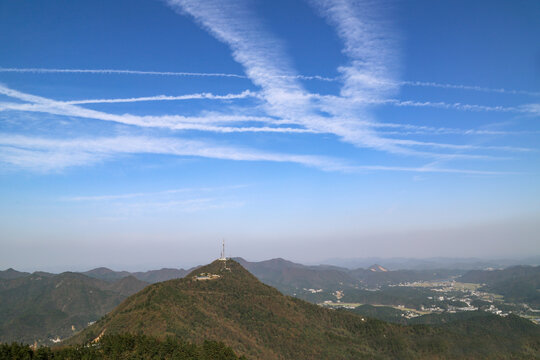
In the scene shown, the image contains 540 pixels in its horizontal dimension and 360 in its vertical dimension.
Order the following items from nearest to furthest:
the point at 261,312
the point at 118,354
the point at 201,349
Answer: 1. the point at 118,354
2. the point at 201,349
3. the point at 261,312

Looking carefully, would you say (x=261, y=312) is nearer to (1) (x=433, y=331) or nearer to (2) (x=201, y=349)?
(2) (x=201, y=349)

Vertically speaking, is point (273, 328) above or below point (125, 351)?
below

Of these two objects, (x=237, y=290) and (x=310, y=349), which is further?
(x=237, y=290)

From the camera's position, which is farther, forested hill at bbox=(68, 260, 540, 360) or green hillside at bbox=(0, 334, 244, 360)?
forested hill at bbox=(68, 260, 540, 360)

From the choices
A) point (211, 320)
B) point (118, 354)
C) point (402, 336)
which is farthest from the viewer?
point (402, 336)

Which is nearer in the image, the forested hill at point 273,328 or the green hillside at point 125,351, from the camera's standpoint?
the green hillside at point 125,351

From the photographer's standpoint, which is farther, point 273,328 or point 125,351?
point 273,328

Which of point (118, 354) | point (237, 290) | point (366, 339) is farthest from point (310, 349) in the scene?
point (118, 354)

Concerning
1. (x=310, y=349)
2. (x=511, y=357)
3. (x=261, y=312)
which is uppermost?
(x=261, y=312)
